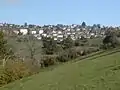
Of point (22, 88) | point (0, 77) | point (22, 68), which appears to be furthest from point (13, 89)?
point (22, 68)

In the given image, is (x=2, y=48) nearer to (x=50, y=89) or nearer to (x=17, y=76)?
(x=17, y=76)

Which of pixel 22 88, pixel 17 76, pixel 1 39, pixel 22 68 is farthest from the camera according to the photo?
pixel 1 39

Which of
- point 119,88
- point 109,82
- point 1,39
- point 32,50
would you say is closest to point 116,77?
point 109,82

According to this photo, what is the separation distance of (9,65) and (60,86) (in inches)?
658

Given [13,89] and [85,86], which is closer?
[85,86]

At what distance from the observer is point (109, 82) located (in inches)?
529

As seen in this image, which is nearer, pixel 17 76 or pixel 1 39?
pixel 17 76

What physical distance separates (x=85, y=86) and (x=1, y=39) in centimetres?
3692

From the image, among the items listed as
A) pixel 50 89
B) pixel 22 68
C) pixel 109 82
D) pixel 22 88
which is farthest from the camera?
pixel 22 68

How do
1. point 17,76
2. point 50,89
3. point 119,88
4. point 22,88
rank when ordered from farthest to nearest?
1. point 17,76
2. point 22,88
3. point 50,89
4. point 119,88

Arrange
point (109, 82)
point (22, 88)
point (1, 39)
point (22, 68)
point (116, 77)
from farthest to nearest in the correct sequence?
point (1, 39) < point (22, 68) < point (22, 88) < point (116, 77) < point (109, 82)

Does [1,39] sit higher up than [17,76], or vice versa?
[1,39]

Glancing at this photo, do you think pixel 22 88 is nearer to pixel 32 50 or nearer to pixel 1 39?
pixel 1 39

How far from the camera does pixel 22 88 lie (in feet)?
60.5
